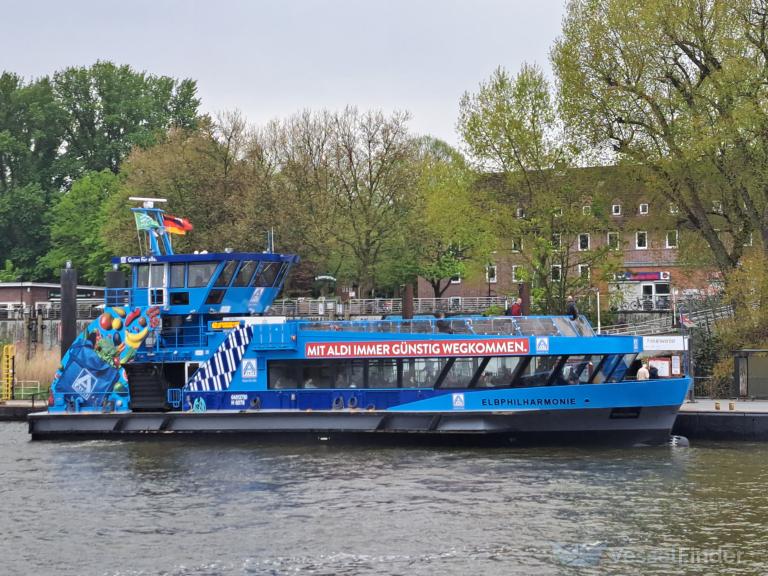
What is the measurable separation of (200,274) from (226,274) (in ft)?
2.72

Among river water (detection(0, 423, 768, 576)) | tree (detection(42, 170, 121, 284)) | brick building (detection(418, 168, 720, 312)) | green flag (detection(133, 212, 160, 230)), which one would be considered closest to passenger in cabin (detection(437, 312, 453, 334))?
river water (detection(0, 423, 768, 576))

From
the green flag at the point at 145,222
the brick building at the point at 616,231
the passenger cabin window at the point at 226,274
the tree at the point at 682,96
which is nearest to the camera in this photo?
the passenger cabin window at the point at 226,274

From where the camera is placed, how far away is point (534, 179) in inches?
1884

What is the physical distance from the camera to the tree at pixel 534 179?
4716 centimetres

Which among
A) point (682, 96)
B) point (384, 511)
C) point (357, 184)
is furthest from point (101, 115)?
point (384, 511)

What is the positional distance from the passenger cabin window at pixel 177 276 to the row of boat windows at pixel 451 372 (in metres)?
4.17

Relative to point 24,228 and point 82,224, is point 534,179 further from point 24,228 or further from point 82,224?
point 24,228

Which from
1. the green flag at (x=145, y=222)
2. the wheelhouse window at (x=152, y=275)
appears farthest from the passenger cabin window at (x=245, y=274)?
the green flag at (x=145, y=222)

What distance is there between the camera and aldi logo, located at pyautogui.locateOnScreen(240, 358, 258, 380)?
34000 mm

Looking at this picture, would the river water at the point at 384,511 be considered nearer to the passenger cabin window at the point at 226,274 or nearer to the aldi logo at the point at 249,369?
the aldi logo at the point at 249,369

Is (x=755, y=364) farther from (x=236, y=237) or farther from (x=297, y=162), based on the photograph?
(x=297, y=162)

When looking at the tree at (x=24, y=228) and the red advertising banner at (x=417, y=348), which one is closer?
the red advertising banner at (x=417, y=348)

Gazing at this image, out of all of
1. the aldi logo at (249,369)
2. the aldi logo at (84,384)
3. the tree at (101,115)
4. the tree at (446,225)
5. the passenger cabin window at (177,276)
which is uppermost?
the tree at (101,115)

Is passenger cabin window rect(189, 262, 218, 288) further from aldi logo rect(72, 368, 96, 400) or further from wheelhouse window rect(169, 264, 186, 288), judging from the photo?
aldi logo rect(72, 368, 96, 400)
